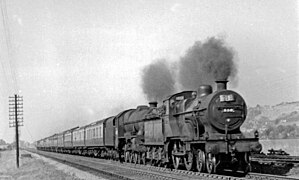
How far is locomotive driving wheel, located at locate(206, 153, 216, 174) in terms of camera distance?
17.8 metres

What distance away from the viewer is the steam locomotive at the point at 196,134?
17562 millimetres

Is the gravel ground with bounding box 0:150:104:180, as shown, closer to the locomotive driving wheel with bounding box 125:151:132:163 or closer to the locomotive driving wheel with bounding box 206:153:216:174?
the locomotive driving wheel with bounding box 125:151:132:163

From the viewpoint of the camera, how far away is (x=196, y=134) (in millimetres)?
18656

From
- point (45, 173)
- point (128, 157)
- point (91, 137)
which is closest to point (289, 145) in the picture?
point (128, 157)

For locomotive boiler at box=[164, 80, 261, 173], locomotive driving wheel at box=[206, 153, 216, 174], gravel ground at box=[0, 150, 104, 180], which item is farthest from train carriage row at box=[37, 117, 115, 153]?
locomotive driving wheel at box=[206, 153, 216, 174]

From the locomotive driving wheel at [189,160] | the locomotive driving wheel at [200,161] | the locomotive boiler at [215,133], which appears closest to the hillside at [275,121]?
the locomotive driving wheel at [189,160]

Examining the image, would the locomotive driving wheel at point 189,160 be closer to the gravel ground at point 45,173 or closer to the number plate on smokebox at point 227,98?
the number plate on smokebox at point 227,98

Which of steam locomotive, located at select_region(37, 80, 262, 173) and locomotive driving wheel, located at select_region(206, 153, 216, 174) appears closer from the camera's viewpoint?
steam locomotive, located at select_region(37, 80, 262, 173)

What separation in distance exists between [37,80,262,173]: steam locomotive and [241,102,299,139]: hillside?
21767 mm

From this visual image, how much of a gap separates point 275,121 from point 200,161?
5898 cm

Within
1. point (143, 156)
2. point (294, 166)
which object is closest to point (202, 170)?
point (294, 166)

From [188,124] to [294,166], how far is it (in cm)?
556

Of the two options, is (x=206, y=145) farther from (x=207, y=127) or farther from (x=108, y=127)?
(x=108, y=127)

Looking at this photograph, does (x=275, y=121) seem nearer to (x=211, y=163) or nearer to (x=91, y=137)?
(x=91, y=137)
